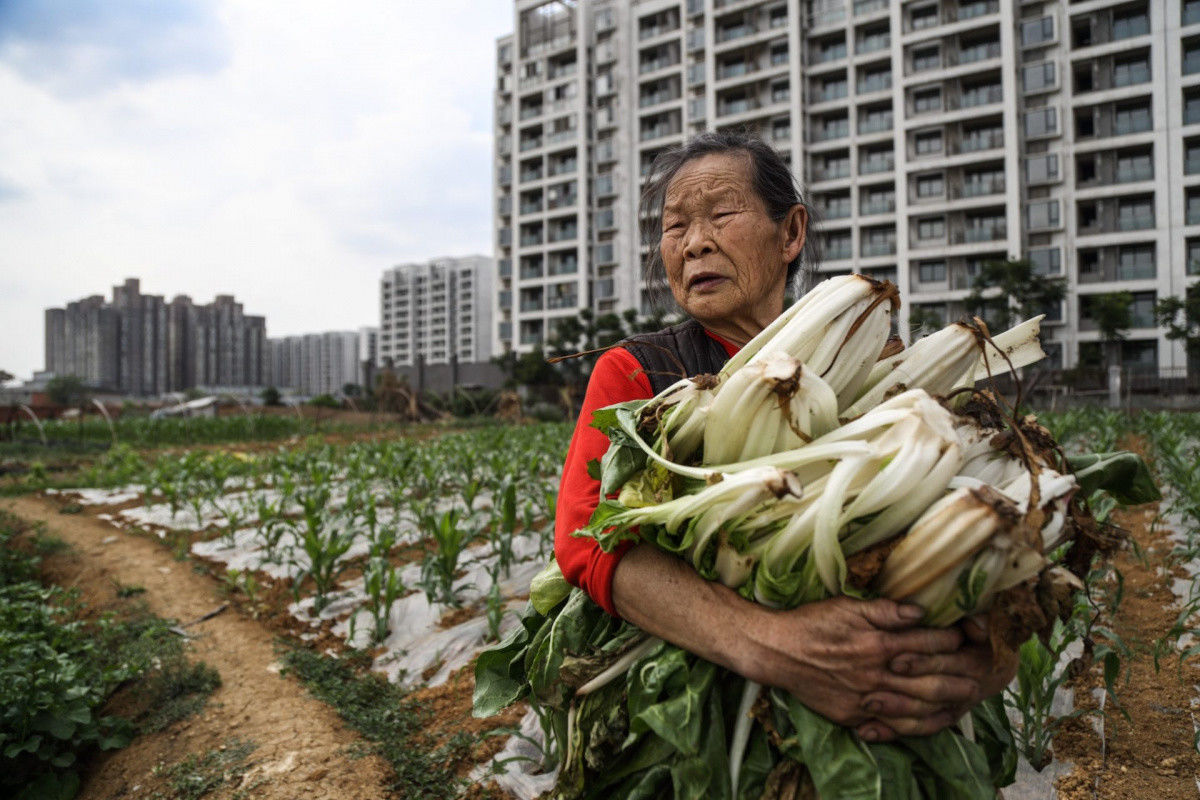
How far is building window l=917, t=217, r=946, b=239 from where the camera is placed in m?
37.0

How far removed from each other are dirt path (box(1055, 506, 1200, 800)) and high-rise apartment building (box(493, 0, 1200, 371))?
29.7 metres

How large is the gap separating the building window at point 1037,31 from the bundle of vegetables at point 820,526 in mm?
43720

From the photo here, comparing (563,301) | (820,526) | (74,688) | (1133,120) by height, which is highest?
(1133,120)

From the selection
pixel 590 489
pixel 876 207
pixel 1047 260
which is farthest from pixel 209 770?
pixel 876 207

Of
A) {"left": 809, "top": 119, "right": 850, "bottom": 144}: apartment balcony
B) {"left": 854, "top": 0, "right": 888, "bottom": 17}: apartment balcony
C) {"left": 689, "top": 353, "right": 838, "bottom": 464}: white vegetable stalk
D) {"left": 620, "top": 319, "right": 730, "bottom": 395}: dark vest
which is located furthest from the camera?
{"left": 809, "top": 119, "right": 850, "bottom": 144}: apartment balcony

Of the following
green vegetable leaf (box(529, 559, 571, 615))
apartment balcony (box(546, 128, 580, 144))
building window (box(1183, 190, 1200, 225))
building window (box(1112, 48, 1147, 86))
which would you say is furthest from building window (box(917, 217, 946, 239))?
green vegetable leaf (box(529, 559, 571, 615))

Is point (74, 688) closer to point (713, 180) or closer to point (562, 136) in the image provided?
point (713, 180)

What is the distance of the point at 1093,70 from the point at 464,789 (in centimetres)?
4455

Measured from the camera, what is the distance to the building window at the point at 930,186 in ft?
121

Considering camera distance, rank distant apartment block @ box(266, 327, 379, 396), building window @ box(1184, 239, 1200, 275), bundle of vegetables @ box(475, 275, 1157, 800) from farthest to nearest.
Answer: distant apartment block @ box(266, 327, 379, 396) → building window @ box(1184, 239, 1200, 275) → bundle of vegetables @ box(475, 275, 1157, 800)

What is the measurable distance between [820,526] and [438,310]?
11013 cm

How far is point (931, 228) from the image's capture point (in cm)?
3738

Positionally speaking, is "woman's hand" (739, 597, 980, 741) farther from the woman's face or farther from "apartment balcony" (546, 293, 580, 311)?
"apartment balcony" (546, 293, 580, 311)

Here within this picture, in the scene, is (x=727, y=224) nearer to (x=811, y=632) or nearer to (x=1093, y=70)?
(x=811, y=632)
